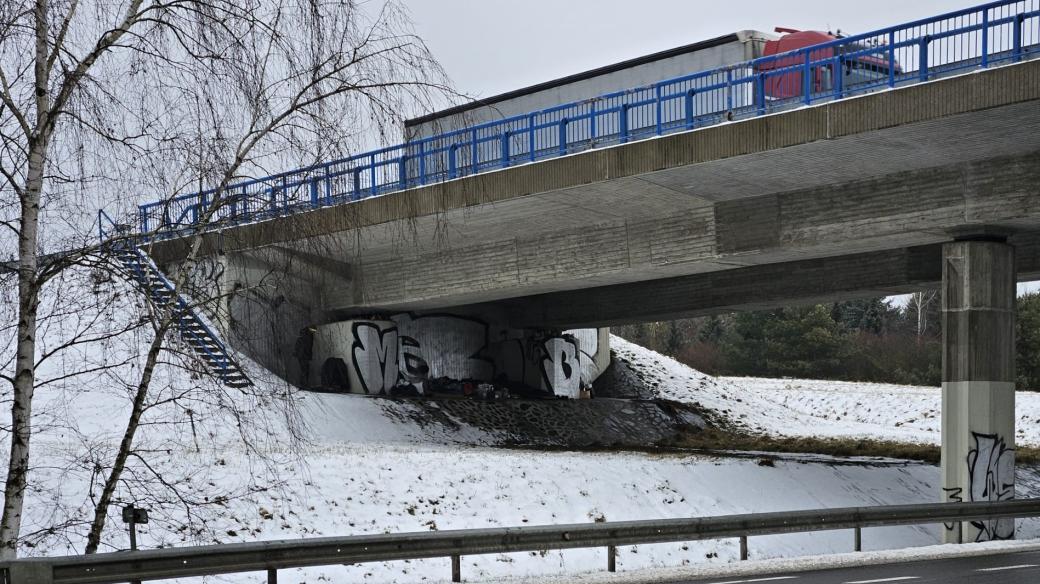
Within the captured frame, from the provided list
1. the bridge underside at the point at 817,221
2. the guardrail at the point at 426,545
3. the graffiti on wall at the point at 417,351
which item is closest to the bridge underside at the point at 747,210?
the bridge underside at the point at 817,221

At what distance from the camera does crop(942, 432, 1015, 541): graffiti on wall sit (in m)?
22.7

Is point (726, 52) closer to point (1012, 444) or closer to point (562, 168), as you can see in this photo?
point (562, 168)

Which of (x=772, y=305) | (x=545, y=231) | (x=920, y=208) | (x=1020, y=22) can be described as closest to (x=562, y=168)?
(x=545, y=231)

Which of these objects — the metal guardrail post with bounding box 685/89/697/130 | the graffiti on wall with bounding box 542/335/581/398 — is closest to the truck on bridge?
the metal guardrail post with bounding box 685/89/697/130

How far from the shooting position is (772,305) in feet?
117

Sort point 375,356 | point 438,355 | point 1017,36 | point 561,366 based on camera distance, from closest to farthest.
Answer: point 1017,36
point 375,356
point 438,355
point 561,366

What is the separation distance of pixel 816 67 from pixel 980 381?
7.18 meters

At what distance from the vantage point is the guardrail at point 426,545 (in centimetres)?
1152

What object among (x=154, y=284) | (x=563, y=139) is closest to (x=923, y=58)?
(x=563, y=139)

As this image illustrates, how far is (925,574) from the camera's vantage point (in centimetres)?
1466

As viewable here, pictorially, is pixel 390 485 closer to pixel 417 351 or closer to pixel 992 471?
pixel 992 471

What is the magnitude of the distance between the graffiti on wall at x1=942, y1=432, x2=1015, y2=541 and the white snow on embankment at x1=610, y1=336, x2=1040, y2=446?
72.3 ft

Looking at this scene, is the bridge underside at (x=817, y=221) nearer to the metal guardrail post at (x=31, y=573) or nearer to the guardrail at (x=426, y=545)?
the guardrail at (x=426, y=545)

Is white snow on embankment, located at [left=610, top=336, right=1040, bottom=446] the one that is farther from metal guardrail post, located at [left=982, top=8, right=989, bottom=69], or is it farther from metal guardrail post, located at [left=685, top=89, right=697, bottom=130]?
metal guardrail post, located at [left=982, top=8, right=989, bottom=69]
